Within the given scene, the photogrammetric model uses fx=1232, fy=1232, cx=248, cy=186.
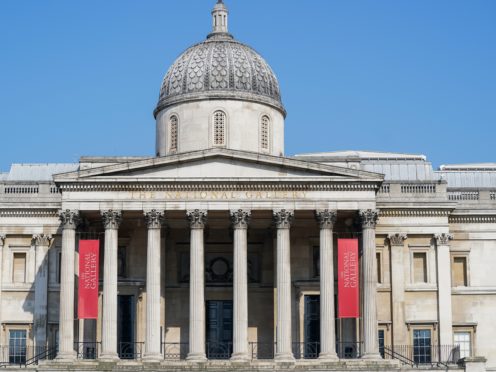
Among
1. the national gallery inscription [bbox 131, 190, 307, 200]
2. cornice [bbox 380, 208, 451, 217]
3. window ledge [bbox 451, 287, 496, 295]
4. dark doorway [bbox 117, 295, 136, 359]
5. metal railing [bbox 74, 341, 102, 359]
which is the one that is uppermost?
the national gallery inscription [bbox 131, 190, 307, 200]

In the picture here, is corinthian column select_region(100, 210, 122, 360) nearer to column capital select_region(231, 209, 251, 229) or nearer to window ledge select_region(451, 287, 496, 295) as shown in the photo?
column capital select_region(231, 209, 251, 229)

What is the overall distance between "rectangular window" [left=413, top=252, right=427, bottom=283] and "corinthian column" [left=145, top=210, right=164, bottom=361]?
16180 millimetres

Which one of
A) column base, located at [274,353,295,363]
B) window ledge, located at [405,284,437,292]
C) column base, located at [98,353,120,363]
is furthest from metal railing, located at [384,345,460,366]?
column base, located at [98,353,120,363]

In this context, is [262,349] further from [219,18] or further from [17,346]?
[219,18]

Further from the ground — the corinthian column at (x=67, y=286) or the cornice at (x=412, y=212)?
the cornice at (x=412, y=212)

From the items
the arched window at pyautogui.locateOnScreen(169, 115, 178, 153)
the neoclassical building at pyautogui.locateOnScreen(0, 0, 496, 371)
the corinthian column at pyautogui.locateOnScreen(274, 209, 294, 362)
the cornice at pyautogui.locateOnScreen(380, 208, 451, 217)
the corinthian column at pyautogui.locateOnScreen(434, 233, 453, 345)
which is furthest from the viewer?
the arched window at pyautogui.locateOnScreen(169, 115, 178, 153)

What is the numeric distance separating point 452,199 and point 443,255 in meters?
4.47

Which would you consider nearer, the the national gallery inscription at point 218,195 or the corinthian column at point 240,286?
the corinthian column at point 240,286

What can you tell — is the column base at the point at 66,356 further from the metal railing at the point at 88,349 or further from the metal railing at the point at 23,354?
the metal railing at the point at 23,354

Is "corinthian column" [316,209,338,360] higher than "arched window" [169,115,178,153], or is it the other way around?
"arched window" [169,115,178,153]

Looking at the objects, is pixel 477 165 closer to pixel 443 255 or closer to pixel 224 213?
pixel 443 255

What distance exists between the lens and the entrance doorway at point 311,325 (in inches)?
2788

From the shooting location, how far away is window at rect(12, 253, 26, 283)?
244 ft

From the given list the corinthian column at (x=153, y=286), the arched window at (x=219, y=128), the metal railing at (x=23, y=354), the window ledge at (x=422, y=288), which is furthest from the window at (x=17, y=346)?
the window ledge at (x=422, y=288)
